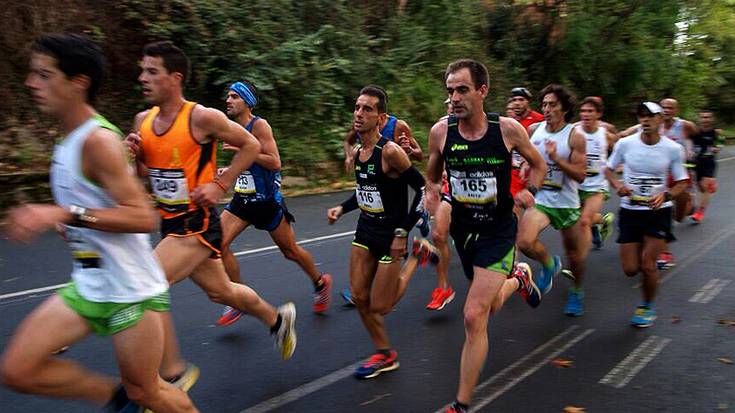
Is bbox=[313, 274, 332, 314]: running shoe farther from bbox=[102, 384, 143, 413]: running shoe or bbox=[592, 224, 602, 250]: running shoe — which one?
bbox=[592, 224, 602, 250]: running shoe

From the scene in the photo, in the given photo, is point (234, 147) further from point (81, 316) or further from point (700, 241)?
point (700, 241)

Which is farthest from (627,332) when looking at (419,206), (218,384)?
(218,384)


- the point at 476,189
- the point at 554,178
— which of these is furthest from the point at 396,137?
the point at 476,189

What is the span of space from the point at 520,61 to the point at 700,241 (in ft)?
53.8

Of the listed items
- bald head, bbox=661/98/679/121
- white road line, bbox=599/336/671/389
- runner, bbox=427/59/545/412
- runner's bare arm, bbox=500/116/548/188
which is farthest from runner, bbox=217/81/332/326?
bald head, bbox=661/98/679/121

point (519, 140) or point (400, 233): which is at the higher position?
point (519, 140)

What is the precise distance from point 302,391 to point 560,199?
331cm

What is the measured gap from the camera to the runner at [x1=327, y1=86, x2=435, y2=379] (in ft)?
16.6

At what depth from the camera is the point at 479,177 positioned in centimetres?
471

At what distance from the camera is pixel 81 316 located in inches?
121

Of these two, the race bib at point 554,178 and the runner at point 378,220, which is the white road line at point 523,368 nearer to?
the runner at point 378,220

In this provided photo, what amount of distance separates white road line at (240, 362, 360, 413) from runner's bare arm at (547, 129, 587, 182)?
8.61 feet

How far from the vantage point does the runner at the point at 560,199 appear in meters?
6.73

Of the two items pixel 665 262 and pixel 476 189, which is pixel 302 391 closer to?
pixel 476 189
